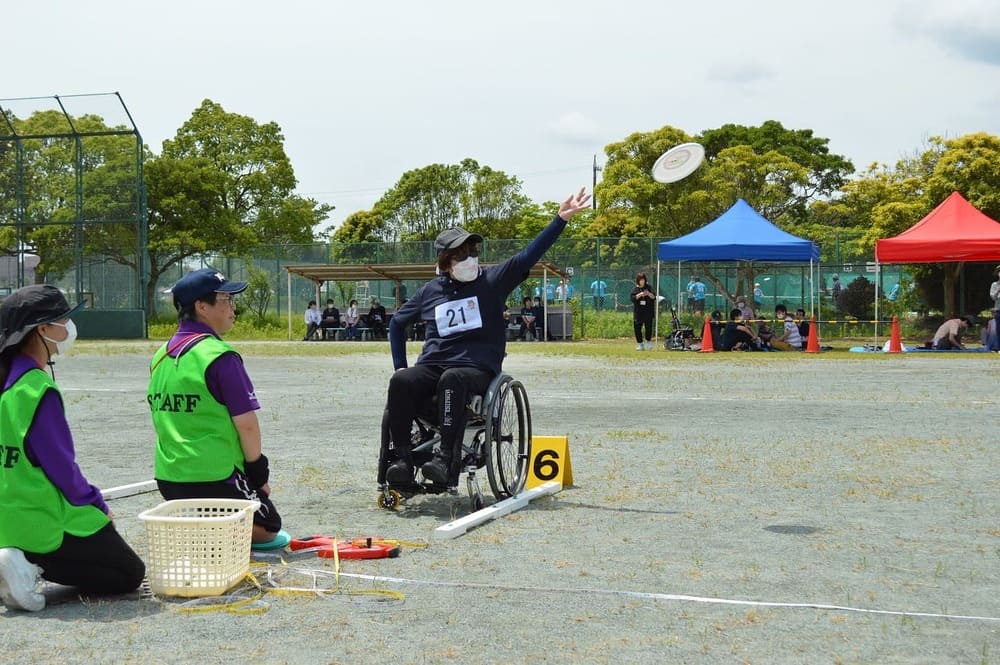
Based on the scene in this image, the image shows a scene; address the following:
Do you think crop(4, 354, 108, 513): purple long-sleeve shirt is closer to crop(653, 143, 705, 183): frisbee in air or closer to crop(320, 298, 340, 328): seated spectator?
crop(653, 143, 705, 183): frisbee in air

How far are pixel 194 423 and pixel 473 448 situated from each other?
1893 mm

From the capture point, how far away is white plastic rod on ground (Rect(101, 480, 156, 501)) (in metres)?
7.36

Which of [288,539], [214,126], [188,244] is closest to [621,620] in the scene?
[288,539]

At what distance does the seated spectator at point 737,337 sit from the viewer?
1098 inches

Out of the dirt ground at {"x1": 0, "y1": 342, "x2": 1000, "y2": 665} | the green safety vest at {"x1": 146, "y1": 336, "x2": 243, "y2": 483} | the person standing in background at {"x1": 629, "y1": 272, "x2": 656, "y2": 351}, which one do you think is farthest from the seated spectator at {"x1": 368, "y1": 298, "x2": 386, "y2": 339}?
the green safety vest at {"x1": 146, "y1": 336, "x2": 243, "y2": 483}

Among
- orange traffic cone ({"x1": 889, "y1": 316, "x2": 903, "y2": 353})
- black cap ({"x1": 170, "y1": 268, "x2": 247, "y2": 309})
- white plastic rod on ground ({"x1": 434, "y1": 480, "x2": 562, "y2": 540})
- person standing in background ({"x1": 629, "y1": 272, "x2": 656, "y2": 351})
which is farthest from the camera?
person standing in background ({"x1": 629, "y1": 272, "x2": 656, "y2": 351})

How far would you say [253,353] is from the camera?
27797mm

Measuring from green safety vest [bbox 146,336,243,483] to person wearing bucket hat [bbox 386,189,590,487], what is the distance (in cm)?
137

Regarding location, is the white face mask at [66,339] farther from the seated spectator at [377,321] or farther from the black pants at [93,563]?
the seated spectator at [377,321]

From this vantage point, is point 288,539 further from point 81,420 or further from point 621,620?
point 81,420

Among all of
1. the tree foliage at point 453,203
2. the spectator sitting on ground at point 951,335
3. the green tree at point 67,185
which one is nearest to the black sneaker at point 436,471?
the spectator sitting on ground at point 951,335

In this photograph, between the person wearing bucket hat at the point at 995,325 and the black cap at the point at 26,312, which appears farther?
the person wearing bucket hat at the point at 995,325

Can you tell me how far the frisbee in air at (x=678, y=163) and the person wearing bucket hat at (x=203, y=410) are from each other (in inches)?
553

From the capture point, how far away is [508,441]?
7238 millimetres
